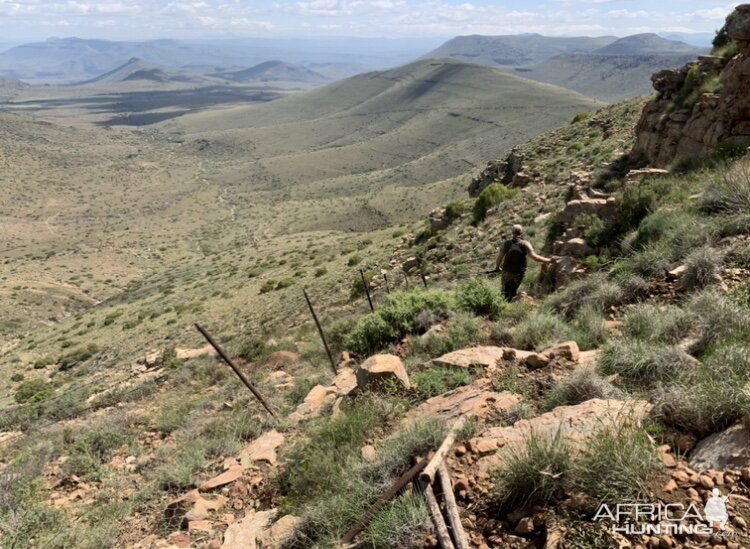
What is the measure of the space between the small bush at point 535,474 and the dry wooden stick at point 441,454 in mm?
530

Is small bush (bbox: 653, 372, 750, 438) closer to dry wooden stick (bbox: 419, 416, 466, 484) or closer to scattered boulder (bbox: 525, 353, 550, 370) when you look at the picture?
dry wooden stick (bbox: 419, 416, 466, 484)

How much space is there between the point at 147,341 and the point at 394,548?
22.6 metres

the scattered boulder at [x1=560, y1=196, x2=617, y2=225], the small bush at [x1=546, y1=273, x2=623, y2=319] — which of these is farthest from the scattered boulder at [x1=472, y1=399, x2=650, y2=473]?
the scattered boulder at [x1=560, y1=196, x2=617, y2=225]

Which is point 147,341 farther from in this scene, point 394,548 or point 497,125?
point 497,125

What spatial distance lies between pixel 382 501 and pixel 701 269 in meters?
5.72

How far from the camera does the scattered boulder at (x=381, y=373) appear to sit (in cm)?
702

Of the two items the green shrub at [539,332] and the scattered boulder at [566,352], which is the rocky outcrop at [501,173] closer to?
the green shrub at [539,332]

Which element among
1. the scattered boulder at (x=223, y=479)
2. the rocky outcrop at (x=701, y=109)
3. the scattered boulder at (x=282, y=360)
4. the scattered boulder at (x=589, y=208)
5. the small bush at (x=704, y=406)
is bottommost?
the scattered boulder at (x=282, y=360)

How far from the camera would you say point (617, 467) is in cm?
347

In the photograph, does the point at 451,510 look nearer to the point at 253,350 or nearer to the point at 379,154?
the point at 253,350

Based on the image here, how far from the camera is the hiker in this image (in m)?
10.4

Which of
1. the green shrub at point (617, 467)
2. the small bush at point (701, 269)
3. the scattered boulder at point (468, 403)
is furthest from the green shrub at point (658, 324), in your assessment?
the green shrub at point (617, 467)

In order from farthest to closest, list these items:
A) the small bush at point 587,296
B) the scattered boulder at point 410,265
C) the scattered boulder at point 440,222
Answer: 1. the scattered boulder at point 440,222
2. the scattered boulder at point 410,265
3. the small bush at point 587,296

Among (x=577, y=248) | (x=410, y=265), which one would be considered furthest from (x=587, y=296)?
(x=410, y=265)
